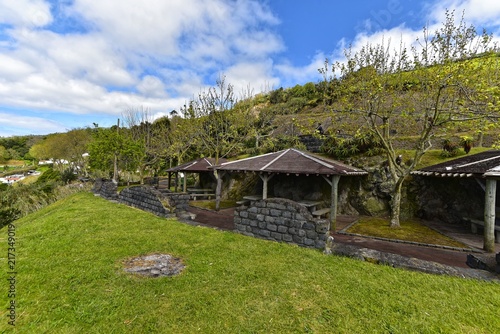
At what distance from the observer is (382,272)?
14.4 ft

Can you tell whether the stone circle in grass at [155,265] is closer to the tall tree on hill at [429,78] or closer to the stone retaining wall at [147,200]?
the stone retaining wall at [147,200]

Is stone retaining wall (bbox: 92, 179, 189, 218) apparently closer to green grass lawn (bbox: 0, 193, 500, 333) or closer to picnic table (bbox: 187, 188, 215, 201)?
green grass lawn (bbox: 0, 193, 500, 333)

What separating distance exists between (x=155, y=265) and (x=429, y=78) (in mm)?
10580

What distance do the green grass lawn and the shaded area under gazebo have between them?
144 inches

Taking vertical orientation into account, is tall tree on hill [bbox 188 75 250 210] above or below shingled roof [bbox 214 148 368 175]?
Answer: above

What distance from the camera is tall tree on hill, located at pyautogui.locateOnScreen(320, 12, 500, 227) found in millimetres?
7043

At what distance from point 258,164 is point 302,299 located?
740 centimetres

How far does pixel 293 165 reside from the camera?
9.51m

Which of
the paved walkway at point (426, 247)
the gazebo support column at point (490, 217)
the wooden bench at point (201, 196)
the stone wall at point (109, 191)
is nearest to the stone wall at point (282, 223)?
the paved walkway at point (426, 247)

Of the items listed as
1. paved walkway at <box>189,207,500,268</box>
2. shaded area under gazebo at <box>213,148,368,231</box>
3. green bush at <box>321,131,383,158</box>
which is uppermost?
green bush at <box>321,131,383,158</box>

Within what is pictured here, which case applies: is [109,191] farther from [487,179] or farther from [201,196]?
[487,179]

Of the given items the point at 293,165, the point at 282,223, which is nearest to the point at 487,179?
the point at 293,165

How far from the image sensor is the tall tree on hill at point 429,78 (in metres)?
7.04

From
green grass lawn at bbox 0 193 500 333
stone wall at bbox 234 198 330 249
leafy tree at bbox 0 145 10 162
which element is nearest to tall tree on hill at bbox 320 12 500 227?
stone wall at bbox 234 198 330 249
